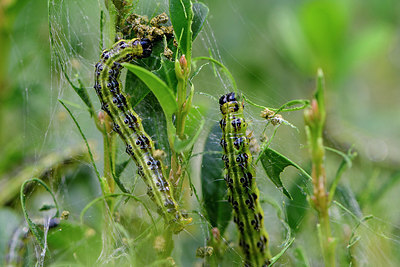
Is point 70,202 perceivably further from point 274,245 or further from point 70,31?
point 274,245

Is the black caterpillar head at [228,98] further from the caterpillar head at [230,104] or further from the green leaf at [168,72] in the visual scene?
the green leaf at [168,72]

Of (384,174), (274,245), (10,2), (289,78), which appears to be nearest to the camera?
(274,245)

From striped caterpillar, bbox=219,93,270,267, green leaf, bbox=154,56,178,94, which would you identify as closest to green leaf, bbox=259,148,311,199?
striped caterpillar, bbox=219,93,270,267

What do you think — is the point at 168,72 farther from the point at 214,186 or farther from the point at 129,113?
the point at 214,186

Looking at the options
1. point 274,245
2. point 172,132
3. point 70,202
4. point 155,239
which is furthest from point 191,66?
point 70,202

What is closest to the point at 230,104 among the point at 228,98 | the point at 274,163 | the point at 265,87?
the point at 228,98

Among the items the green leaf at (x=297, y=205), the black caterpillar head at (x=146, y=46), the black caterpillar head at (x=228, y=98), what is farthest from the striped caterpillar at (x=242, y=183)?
the black caterpillar head at (x=146, y=46)
